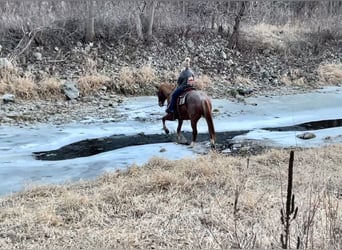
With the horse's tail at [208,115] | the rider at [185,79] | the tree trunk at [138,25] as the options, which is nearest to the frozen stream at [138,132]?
the horse's tail at [208,115]

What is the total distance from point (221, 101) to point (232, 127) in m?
3.40

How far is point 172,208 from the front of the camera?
19.5ft

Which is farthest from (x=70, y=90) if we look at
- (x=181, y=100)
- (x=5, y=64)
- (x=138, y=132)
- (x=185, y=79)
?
(x=185, y=79)

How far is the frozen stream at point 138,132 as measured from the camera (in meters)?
8.53

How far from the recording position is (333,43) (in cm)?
2397

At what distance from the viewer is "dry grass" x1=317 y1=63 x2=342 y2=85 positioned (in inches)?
800

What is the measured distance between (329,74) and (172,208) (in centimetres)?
1647

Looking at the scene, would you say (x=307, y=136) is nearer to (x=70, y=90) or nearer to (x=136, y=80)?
(x=136, y=80)

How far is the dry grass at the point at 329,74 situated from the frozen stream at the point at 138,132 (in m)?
1.96

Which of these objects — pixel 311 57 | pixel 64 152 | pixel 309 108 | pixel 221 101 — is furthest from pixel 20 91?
pixel 311 57

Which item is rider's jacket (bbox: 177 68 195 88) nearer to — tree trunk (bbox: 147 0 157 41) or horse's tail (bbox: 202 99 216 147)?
horse's tail (bbox: 202 99 216 147)

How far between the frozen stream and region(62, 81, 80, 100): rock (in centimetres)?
157

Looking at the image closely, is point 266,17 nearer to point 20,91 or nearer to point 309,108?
point 309,108

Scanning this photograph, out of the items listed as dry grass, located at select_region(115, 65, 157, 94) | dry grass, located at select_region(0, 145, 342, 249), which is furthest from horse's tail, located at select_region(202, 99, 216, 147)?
dry grass, located at select_region(115, 65, 157, 94)
